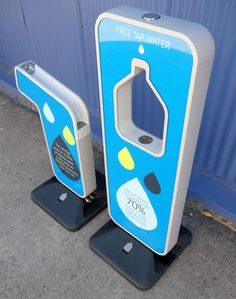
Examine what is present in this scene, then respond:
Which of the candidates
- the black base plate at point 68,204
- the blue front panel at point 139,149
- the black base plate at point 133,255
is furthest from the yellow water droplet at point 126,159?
the black base plate at point 68,204

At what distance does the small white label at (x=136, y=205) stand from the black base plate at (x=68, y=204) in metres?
0.45

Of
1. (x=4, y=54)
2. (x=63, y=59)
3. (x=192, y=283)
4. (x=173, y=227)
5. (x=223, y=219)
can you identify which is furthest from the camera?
(x=4, y=54)

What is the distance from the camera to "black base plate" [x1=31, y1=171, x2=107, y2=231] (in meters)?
2.35

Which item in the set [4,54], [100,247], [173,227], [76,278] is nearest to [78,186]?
[100,247]

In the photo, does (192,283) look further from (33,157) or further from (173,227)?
(33,157)

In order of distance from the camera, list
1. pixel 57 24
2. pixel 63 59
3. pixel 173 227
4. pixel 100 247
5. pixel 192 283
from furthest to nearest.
Answer: pixel 63 59 → pixel 57 24 → pixel 100 247 → pixel 192 283 → pixel 173 227

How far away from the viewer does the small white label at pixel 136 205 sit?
1780mm

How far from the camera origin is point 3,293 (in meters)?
2.03

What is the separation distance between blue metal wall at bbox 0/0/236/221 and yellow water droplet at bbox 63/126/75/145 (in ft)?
2.44

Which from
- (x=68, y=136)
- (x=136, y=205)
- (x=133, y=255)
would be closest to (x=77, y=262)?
(x=133, y=255)

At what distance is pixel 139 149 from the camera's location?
1592mm

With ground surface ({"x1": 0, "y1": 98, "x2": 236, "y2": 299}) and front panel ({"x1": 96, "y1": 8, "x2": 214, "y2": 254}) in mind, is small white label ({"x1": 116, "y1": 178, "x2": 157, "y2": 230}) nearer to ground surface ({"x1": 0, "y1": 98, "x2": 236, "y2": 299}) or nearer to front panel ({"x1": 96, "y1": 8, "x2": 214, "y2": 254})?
front panel ({"x1": 96, "y1": 8, "x2": 214, "y2": 254})

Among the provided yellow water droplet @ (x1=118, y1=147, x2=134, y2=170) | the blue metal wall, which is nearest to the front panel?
yellow water droplet @ (x1=118, y1=147, x2=134, y2=170)

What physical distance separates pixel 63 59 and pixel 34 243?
1687mm
